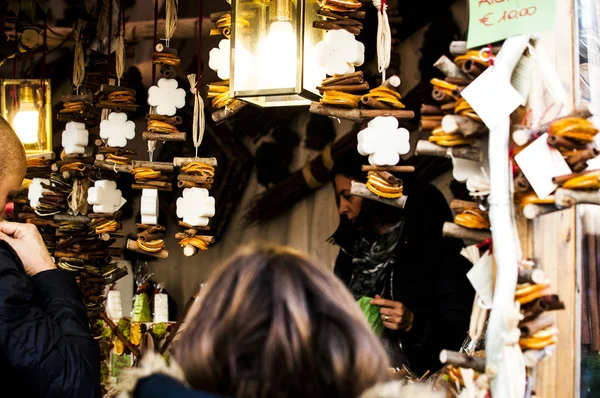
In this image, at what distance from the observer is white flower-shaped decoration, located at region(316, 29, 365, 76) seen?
2.80 m

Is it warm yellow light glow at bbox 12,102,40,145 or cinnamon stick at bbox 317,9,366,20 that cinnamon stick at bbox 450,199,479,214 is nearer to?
cinnamon stick at bbox 317,9,366,20

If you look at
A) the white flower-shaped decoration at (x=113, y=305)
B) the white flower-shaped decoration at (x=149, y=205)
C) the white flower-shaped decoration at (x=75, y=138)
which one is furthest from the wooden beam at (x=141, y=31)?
the white flower-shaped decoration at (x=149, y=205)

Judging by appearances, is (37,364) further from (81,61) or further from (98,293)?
(81,61)

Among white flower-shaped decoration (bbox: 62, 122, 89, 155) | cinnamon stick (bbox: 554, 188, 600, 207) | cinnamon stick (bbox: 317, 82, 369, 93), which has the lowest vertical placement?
cinnamon stick (bbox: 554, 188, 600, 207)

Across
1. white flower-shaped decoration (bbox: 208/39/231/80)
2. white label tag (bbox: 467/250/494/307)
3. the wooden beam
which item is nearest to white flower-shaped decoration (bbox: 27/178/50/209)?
white flower-shaped decoration (bbox: 208/39/231/80)

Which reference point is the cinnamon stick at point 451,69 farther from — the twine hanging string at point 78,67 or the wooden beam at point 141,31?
the wooden beam at point 141,31

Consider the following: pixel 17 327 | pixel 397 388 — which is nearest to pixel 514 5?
pixel 397 388

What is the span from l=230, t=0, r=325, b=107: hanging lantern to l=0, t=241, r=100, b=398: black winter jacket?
1.04 m

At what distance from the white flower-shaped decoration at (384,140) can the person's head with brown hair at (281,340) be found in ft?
4.37

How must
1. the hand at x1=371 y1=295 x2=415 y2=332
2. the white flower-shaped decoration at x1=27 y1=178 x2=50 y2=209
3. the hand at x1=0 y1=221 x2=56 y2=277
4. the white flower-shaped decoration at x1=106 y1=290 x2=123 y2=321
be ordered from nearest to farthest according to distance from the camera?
the hand at x1=0 y1=221 x2=56 y2=277 → the hand at x1=371 y1=295 x2=415 y2=332 → the white flower-shaped decoration at x1=27 y1=178 x2=50 y2=209 → the white flower-shaped decoration at x1=106 y1=290 x2=123 y2=321

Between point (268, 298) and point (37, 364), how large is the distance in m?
1.25

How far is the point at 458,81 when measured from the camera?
2.15m

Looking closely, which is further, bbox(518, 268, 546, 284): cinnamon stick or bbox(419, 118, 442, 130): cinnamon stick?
bbox(419, 118, 442, 130): cinnamon stick

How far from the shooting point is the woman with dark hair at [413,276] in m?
3.95
